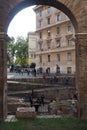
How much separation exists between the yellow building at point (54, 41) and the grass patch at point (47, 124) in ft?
122

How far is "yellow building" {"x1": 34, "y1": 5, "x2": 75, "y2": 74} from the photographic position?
53.3m

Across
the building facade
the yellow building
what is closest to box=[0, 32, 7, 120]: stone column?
the yellow building

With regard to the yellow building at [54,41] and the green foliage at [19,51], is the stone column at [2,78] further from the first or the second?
the green foliage at [19,51]

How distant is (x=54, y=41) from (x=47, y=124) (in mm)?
44474

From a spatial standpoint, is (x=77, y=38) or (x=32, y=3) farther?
(x=32, y=3)

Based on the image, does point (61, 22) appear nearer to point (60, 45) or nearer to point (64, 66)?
point (60, 45)

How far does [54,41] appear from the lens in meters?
57.3

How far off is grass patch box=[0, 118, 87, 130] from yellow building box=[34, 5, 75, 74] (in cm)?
3722

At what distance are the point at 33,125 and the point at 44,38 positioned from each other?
155 ft

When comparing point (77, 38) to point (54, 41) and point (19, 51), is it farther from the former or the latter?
point (19, 51)

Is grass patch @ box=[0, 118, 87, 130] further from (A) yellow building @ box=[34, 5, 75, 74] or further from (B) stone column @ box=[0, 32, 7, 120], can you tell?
(A) yellow building @ box=[34, 5, 75, 74]

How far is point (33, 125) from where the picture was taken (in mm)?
13211

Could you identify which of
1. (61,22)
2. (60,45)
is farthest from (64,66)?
(61,22)

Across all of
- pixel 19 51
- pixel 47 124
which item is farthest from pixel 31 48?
pixel 47 124
